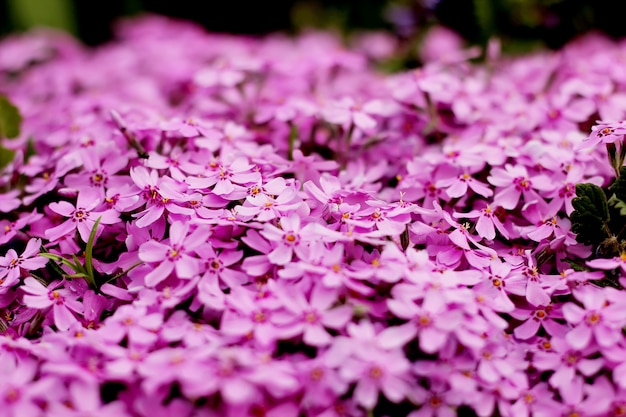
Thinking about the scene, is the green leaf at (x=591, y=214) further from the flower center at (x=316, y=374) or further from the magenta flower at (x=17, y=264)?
the magenta flower at (x=17, y=264)

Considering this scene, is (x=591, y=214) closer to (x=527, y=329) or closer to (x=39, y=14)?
(x=527, y=329)

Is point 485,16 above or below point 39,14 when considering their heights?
above

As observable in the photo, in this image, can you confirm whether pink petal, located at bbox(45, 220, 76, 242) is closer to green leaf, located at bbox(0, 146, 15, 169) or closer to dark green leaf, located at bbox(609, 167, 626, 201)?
green leaf, located at bbox(0, 146, 15, 169)

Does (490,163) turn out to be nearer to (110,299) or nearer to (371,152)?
(371,152)

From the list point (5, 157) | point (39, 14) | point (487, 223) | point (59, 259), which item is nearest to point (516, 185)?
point (487, 223)

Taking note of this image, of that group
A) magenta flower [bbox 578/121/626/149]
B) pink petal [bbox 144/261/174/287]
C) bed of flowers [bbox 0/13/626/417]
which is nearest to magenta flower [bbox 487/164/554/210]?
bed of flowers [bbox 0/13/626/417]

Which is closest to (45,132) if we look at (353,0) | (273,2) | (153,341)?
(153,341)
